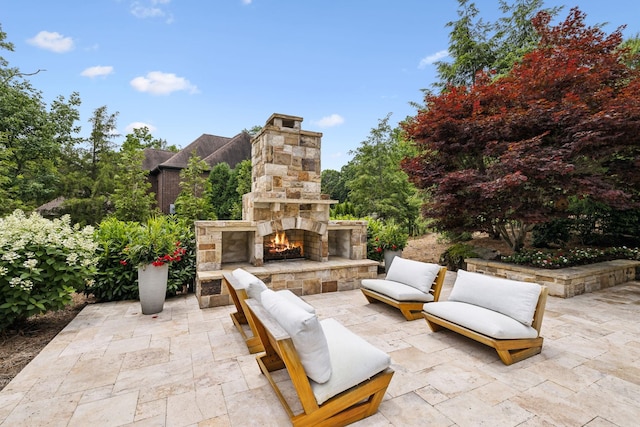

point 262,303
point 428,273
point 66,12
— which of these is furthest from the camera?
point 66,12

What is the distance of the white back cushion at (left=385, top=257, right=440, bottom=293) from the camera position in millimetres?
4125

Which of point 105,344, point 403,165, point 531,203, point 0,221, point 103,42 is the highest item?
point 103,42

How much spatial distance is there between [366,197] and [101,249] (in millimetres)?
10431

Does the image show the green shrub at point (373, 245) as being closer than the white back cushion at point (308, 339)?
No

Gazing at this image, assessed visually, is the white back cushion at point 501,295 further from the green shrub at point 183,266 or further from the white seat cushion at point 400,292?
the green shrub at point 183,266

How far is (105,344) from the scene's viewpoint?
127 inches

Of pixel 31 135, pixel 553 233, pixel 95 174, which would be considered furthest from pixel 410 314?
pixel 31 135

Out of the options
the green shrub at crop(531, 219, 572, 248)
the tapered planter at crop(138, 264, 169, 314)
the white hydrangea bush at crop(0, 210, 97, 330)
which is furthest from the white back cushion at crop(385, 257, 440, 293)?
the green shrub at crop(531, 219, 572, 248)

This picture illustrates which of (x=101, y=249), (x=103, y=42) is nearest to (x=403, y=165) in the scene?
(x=101, y=249)

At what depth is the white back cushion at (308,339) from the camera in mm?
1726

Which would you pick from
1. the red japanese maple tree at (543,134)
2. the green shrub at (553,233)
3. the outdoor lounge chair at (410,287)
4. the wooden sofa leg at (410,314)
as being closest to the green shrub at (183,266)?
the outdoor lounge chair at (410,287)

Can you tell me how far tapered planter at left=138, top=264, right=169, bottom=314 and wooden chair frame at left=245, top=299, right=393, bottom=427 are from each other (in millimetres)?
2737

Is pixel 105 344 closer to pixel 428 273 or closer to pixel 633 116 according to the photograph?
pixel 428 273

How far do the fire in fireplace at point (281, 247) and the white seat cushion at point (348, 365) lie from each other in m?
4.17
